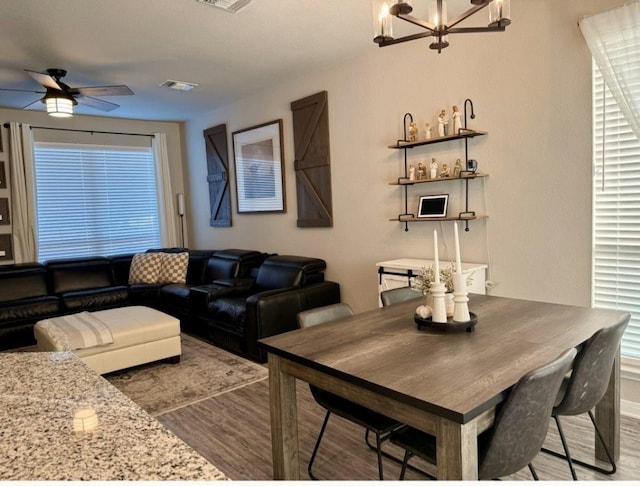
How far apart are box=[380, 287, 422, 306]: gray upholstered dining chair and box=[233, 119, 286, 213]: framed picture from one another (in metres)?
2.65

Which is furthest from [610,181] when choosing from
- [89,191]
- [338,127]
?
[89,191]

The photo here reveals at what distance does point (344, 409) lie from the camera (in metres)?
2.08

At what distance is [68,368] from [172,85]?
Answer: 422 centimetres

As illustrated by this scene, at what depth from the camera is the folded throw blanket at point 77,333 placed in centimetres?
341

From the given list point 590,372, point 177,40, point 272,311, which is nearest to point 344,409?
point 590,372

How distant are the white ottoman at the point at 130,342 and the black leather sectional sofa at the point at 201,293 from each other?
0.57m

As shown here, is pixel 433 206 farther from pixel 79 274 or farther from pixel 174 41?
pixel 79 274

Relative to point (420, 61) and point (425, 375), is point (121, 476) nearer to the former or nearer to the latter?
point (425, 375)

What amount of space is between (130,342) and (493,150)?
3301 mm

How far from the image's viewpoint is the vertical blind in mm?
2725

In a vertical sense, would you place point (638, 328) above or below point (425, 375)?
below

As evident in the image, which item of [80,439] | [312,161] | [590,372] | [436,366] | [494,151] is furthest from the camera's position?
[312,161]

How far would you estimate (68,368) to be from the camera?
51.3 inches

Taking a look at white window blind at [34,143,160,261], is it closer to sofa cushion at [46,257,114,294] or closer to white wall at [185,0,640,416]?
sofa cushion at [46,257,114,294]
